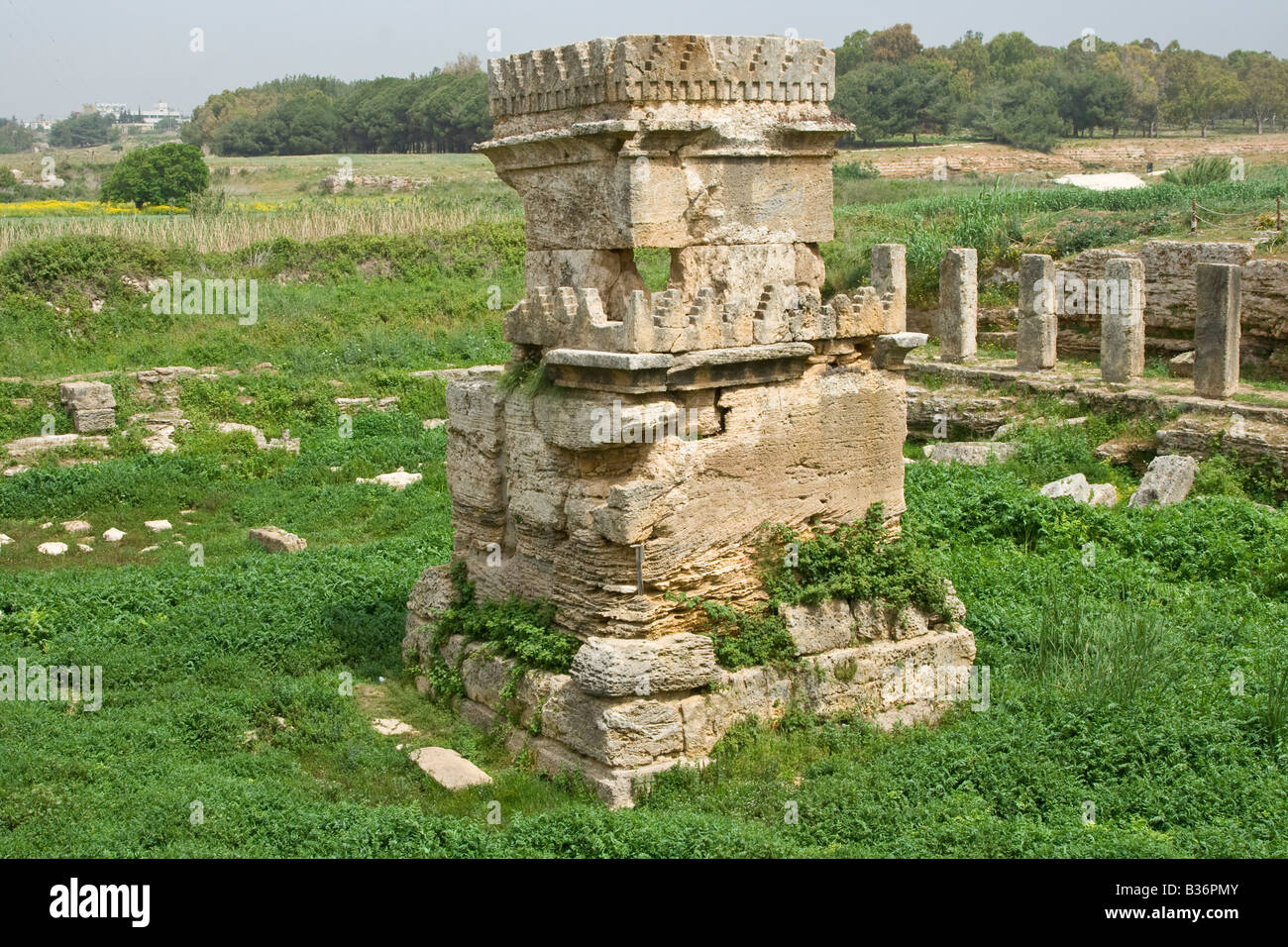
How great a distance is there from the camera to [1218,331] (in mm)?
15234

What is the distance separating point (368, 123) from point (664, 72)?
5153 centimetres

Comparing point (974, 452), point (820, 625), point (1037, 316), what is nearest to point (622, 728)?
point (820, 625)

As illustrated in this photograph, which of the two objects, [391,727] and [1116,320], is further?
[1116,320]

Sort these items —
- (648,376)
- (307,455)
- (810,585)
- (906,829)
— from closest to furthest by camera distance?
1. (906,829)
2. (648,376)
3. (810,585)
4. (307,455)

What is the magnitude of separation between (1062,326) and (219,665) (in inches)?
609

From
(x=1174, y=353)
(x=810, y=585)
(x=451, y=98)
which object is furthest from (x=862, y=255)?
(x=451, y=98)

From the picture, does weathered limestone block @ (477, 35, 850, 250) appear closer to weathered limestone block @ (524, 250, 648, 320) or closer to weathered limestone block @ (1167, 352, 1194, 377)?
weathered limestone block @ (524, 250, 648, 320)

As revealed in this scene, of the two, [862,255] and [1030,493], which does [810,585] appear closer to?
[1030,493]

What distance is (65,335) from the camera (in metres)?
18.7

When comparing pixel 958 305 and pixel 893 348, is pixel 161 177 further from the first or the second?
pixel 893 348

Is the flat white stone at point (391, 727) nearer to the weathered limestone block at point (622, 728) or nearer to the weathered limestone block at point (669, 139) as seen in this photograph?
the weathered limestone block at point (622, 728)

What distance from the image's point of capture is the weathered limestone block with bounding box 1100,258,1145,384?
16234 millimetres

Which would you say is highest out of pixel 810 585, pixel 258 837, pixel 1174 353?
pixel 1174 353

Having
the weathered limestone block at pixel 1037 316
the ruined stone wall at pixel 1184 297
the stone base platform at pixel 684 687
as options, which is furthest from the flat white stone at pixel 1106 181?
the stone base platform at pixel 684 687
